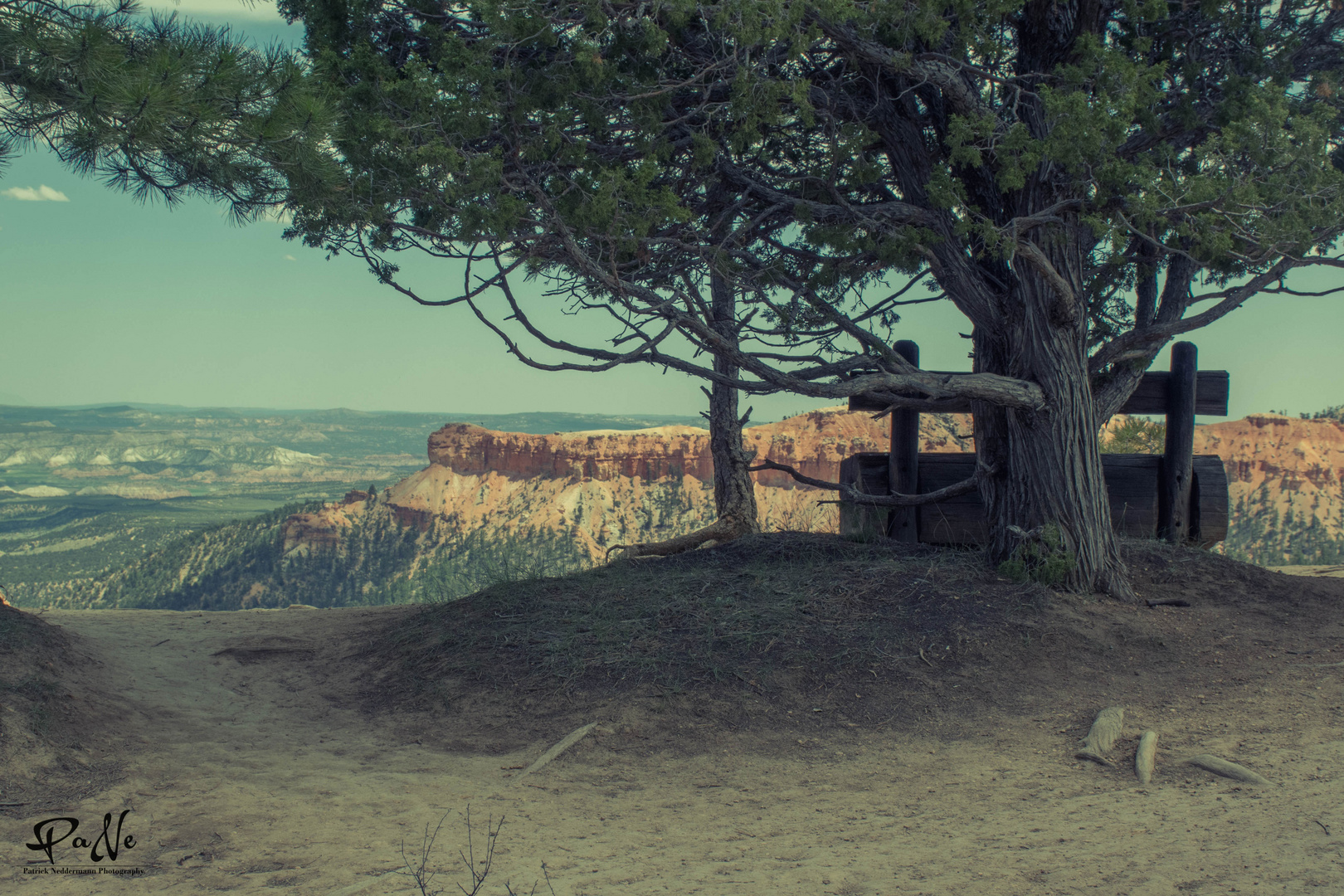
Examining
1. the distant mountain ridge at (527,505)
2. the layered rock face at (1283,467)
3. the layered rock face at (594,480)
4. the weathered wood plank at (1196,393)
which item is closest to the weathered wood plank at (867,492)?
the weathered wood plank at (1196,393)

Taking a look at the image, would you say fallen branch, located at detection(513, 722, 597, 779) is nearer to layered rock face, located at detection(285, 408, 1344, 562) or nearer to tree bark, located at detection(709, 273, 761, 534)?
tree bark, located at detection(709, 273, 761, 534)

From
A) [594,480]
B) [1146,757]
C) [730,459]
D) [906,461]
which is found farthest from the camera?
[594,480]

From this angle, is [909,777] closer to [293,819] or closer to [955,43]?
[293,819]

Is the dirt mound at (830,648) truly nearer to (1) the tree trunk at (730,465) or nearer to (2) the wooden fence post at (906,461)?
(2) the wooden fence post at (906,461)

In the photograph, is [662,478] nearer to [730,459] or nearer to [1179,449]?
[730,459]

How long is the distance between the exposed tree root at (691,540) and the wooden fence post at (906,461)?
1.98 meters

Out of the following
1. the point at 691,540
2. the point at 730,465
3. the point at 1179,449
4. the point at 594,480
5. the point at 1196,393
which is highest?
the point at 1196,393

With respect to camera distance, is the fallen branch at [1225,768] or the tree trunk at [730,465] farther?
the tree trunk at [730,465]

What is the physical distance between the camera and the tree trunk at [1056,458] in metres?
7.09

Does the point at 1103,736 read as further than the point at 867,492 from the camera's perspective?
No

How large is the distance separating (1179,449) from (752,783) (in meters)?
6.42

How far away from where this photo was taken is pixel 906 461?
28.9 feet

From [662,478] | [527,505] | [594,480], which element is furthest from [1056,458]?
[527,505]

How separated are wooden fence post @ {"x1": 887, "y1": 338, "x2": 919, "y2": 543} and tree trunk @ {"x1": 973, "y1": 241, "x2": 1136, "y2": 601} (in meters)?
1.44
